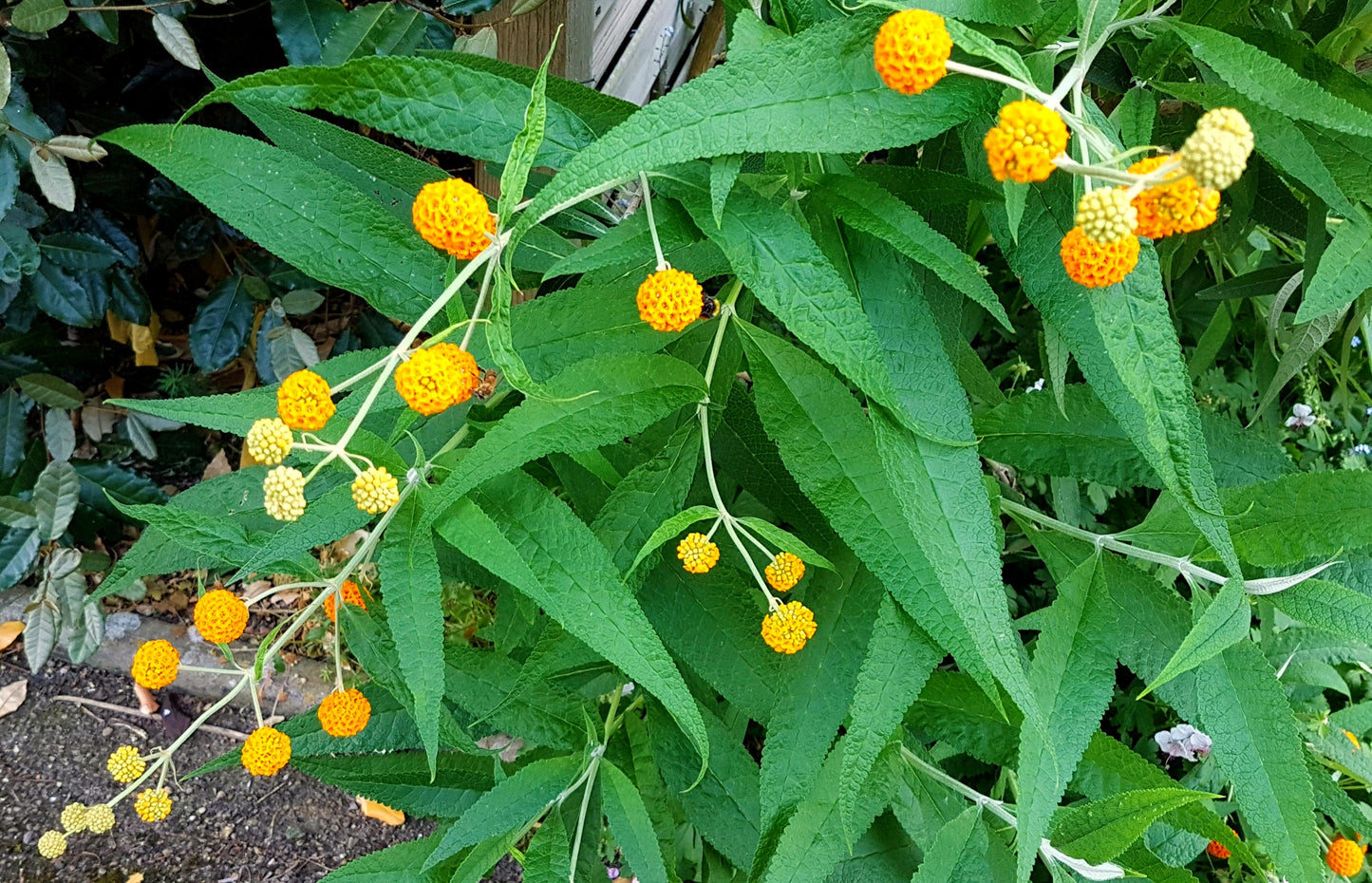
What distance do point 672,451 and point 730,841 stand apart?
539mm

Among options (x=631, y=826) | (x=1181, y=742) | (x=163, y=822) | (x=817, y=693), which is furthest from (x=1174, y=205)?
(x=163, y=822)

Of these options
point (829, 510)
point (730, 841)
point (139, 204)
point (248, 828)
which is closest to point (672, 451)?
point (829, 510)

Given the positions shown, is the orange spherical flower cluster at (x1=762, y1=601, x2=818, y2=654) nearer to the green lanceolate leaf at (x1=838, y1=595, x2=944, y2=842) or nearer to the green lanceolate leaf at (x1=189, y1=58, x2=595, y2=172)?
the green lanceolate leaf at (x1=838, y1=595, x2=944, y2=842)

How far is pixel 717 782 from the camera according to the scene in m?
1.12

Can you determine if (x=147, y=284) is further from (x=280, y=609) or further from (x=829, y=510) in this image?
(x=829, y=510)

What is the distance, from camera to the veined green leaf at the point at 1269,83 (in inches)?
25.2

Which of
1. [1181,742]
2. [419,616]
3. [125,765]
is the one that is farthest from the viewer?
[1181,742]

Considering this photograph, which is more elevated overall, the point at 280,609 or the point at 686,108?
the point at 686,108

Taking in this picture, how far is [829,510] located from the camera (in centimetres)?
80

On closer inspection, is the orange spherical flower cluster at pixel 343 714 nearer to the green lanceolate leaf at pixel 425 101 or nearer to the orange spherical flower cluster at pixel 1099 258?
the green lanceolate leaf at pixel 425 101

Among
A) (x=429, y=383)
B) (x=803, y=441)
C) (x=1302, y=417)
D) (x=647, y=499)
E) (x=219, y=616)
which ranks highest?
(x=429, y=383)

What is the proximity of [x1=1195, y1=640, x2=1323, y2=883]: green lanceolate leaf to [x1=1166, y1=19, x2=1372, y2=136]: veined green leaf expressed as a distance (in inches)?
18.7

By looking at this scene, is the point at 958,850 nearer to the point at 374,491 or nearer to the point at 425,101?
the point at 374,491

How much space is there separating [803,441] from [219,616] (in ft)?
1.95
